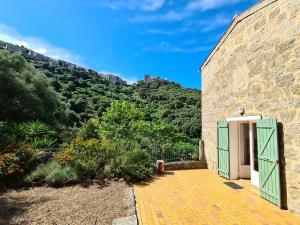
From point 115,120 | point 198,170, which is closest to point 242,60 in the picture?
point 198,170

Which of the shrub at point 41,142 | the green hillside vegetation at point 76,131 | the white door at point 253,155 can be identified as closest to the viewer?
the white door at point 253,155

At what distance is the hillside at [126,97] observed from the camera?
24209 millimetres

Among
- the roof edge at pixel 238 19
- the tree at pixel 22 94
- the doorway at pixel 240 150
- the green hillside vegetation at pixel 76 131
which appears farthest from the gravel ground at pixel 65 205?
the tree at pixel 22 94

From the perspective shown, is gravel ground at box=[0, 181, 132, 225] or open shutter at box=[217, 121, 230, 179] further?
open shutter at box=[217, 121, 230, 179]

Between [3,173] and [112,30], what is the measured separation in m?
7.87

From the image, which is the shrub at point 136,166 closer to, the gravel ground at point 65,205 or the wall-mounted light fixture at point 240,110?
the gravel ground at point 65,205

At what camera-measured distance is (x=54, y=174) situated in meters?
6.82

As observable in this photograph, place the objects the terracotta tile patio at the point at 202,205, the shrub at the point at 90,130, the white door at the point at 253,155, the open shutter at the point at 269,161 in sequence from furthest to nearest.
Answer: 1. the shrub at the point at 90,130
2. the white door at the point at 253,155
3. the open shutter at the point at 269,161
4. the terracotta tile patio at the point at 202,205

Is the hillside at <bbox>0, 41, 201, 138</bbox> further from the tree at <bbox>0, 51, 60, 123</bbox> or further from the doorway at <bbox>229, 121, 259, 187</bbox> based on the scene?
the doorway at <bbox>229, 121, 259, 187</bbox>

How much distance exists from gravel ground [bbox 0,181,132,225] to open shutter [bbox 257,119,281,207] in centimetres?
333

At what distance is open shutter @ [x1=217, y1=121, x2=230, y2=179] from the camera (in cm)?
792

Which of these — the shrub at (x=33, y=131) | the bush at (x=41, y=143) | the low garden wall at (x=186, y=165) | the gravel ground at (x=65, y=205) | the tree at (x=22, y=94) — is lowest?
the gravel ground at (x=65, y=205)

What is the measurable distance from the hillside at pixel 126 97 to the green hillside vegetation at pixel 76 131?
13cm

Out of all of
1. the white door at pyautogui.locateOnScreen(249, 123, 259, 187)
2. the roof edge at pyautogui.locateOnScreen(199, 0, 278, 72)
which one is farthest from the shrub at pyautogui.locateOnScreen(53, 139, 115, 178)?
the roof edge at pyautogui.locateOnScreen(199, 0, 278, 72)
